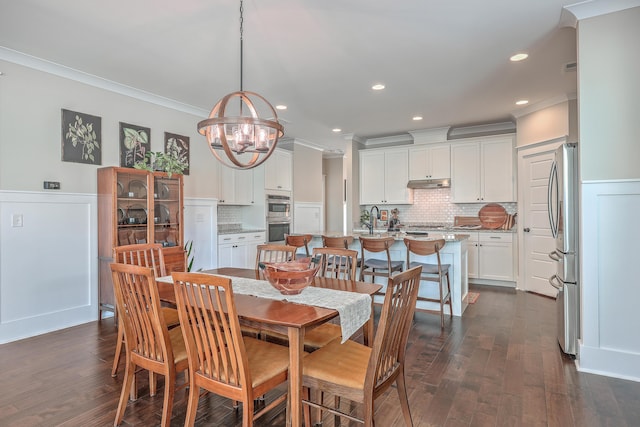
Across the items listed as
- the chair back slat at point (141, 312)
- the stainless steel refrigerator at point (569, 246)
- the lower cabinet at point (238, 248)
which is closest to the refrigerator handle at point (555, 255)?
the stainless steel refrigerator at point (569, 246)

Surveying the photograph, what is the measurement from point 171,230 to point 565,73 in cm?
487

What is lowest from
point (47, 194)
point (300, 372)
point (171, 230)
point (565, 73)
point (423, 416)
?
point (423, 416)

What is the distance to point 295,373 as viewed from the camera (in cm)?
160

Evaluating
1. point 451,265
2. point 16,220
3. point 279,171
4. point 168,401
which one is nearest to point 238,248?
point 279,171

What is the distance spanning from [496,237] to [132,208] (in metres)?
5.17

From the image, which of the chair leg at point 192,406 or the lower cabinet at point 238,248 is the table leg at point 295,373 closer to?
the chair leg at point 192,406

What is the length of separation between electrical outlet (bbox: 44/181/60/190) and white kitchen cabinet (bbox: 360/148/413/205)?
4.93m

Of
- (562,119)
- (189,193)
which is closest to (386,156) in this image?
(562,119)

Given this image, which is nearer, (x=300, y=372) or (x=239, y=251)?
(x=300, y=372)

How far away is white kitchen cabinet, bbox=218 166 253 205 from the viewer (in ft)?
18.2

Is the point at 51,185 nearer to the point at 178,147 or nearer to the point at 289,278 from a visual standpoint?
the point at 178,147

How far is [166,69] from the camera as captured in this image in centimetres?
364

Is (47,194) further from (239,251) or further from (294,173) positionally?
(294,173)

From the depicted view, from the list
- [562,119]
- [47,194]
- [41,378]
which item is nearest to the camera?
[41,378]
